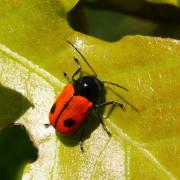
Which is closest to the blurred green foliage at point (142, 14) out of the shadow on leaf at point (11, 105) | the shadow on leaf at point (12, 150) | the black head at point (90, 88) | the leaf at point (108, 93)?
the leaf at point (108, 93)

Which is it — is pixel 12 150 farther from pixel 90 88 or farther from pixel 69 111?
pixel 90 88

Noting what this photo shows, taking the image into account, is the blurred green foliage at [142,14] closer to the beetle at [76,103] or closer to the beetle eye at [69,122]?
the beetle at [76,103]

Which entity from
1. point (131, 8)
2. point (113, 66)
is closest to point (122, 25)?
point (131, 8)

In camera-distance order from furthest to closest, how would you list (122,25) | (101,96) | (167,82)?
(122,25), (101,96), (167,82)

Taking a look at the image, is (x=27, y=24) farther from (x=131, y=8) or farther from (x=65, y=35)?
(x=131, y=8)

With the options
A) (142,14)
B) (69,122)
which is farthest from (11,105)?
(142,14)

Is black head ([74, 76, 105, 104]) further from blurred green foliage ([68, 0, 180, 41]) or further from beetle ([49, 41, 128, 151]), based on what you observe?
blurred green foliage ([68, 0, 180, 41])
